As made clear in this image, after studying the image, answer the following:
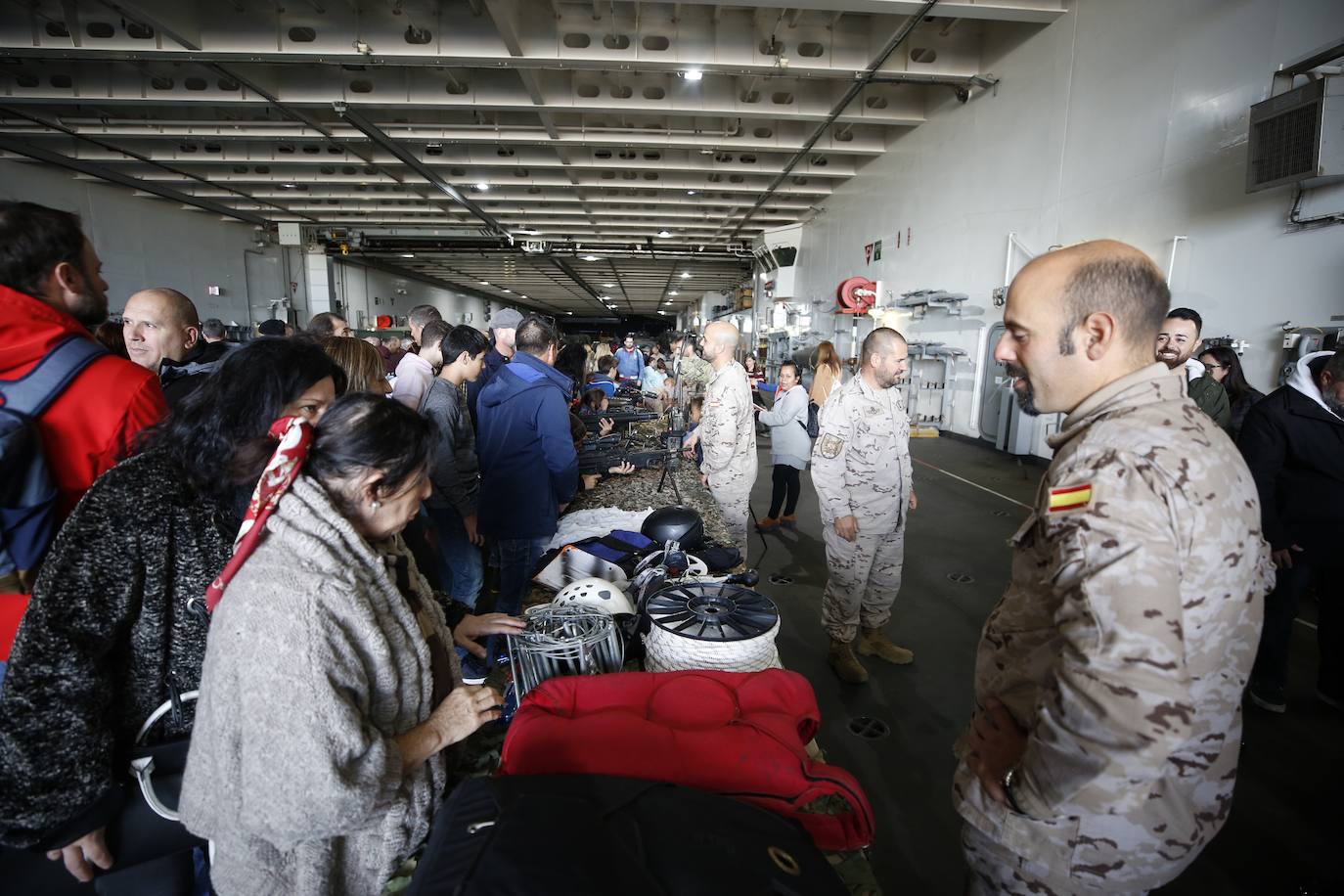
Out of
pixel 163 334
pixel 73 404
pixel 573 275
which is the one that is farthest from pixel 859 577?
pixel 573 275

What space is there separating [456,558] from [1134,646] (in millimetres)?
3325

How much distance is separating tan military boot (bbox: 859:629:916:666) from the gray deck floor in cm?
5

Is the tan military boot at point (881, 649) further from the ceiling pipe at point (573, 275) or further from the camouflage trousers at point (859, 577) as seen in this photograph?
the ceiling pipe at point (573, 275)

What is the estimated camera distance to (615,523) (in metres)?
3.20

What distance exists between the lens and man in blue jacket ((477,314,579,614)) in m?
2.94

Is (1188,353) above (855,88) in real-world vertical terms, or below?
below

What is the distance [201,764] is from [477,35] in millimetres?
8274

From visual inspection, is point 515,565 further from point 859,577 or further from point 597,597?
point 859,577

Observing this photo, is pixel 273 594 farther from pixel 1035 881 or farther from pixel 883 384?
pixel 883 384

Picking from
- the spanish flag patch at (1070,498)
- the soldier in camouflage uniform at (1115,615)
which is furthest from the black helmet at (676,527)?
the spanish flag patch at (1070,498)

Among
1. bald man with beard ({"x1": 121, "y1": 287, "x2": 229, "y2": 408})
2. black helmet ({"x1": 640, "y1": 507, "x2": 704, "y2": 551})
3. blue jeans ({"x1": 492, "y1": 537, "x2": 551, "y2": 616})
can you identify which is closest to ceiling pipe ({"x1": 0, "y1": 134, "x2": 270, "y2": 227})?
bald man with beard ({"x1": 121, "y1": 287, "x2": 229, "y2": 408})

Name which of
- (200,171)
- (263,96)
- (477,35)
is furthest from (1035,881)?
(200,171)

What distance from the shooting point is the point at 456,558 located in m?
3.49

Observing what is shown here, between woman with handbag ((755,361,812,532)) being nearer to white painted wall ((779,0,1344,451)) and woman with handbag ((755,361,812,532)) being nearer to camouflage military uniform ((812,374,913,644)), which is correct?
camouflage military uniform ((812,374,913,644))
